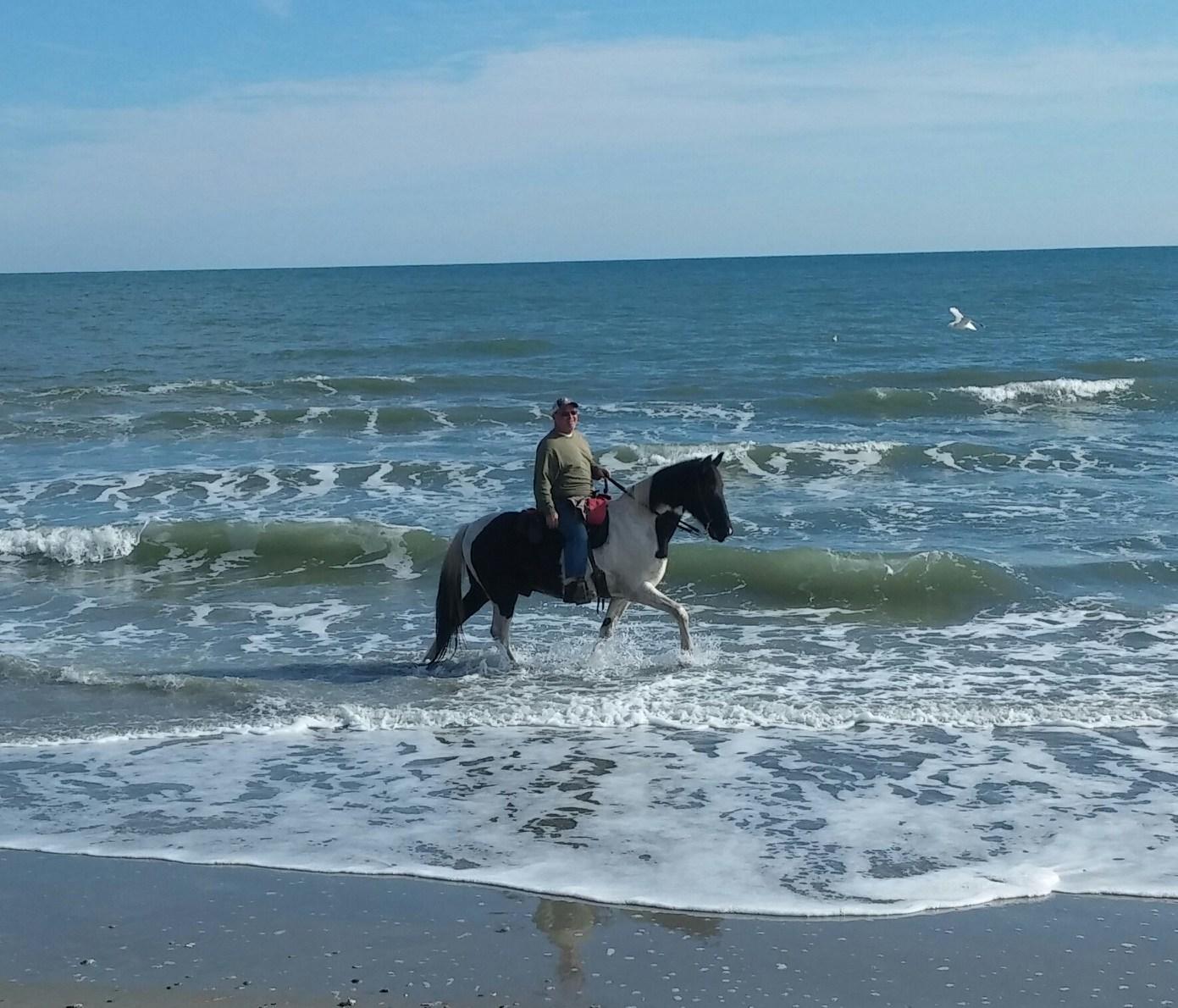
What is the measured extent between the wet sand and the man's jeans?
397 cm

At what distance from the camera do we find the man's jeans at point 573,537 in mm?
10125

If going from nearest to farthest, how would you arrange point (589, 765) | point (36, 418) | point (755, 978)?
point (755, 978) → point (589, 765) → point (36, 418)

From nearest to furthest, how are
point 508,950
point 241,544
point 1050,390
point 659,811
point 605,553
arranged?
point 508,950 < point 659,811 < point 605,553 < point 241,544 < point 1050,390

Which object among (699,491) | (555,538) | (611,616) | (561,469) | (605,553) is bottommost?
(611,616)

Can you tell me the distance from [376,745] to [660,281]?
3689 inches

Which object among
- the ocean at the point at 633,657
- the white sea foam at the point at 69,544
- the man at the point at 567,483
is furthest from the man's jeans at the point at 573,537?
the white sea foam at the point at 69,544

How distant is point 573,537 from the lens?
→ 400 inches

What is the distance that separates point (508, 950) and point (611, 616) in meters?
4.96

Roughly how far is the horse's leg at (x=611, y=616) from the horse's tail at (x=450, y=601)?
1.08 meters

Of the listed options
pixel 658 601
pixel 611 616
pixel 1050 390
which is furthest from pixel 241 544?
pixel 1050 390

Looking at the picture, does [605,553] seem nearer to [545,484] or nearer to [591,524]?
[591,524]

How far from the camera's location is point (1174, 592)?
13.0 metres

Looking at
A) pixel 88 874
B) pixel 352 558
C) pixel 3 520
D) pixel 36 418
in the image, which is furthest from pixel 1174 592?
pixel 36 418

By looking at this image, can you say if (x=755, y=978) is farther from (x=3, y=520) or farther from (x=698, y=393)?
(x=698, y=393)
